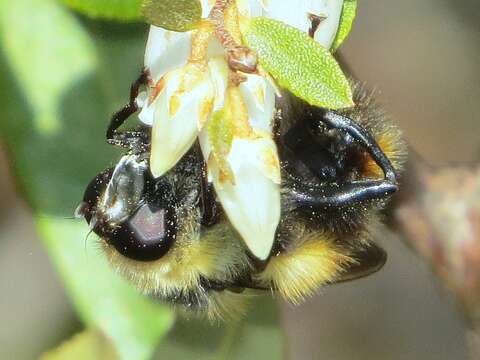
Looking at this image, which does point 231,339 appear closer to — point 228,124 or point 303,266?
point 303,266

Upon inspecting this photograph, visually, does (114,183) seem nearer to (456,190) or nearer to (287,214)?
(287,214)

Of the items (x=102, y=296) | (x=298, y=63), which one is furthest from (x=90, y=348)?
(x=298, y=63)

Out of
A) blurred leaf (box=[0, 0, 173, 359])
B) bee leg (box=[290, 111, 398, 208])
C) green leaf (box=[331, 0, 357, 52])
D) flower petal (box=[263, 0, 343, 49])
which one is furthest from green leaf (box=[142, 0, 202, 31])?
blurred leaf (box=[0, 0, 173, 359])

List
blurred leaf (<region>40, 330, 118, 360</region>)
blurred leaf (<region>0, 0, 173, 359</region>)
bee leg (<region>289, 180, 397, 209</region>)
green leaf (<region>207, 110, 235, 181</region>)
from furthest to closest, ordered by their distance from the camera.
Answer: blurred leaf (<region>40, 330, 118, 360</region>) < blurred leaf (<region>0, 0, 173, 359</region>) < bee leg (<region>289, 180, 397, 209</region>) < green leaf (<region>207, 110, 235, 181</region>)

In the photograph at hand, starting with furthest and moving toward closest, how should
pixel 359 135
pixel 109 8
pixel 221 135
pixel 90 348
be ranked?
1. pixel 90 348
2. pixel 109 8
3. pixel 359 135
4. pixel 221 135

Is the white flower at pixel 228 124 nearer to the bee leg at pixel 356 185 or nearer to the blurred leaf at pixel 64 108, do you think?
the bee leg at pixel 356 185

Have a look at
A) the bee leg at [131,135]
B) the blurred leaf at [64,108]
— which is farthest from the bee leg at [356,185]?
the blurred leaf at [64,108]

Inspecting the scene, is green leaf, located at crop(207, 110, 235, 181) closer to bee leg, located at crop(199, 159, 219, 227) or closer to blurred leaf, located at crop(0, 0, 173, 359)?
bee leg, located at crop(199, 159, 219, 227)
